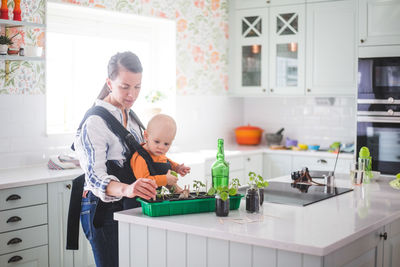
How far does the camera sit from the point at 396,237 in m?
2.72

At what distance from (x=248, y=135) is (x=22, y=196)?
3073mm

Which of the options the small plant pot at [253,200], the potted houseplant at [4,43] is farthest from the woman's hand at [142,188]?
the potted houseplant at [4,43]

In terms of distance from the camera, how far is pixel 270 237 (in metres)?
2.02

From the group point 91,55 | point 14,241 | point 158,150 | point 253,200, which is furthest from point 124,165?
point 91,55

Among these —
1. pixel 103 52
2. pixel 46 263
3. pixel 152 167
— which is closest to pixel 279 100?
pixel 103 52

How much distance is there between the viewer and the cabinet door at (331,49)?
17.0 ft

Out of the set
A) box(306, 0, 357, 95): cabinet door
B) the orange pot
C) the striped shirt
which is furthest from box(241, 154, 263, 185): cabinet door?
the striped shirt

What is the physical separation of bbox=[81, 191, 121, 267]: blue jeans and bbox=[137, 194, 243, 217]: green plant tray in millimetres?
222

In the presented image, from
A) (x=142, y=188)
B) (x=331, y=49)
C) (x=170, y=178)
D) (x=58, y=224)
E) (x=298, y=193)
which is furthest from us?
(x=331, y=49)

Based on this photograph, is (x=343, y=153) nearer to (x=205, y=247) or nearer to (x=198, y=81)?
(x=198, y=81)

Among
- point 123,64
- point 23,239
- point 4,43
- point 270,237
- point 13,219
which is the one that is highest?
point 4,43

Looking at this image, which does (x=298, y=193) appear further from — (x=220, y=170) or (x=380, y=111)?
(x=380, y=111)

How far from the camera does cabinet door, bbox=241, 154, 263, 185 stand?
17.9 feet

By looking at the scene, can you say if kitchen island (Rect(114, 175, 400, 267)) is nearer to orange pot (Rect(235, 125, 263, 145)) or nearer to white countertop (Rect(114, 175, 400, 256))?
white countertop (Rect(114, 175, 400, 256))
